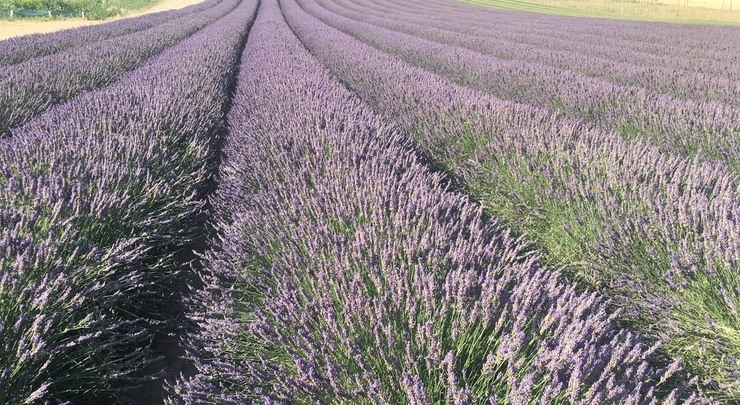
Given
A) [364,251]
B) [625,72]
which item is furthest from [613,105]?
[364,251]

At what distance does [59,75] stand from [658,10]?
1153 inches

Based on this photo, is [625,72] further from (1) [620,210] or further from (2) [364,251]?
(2) [364,251]

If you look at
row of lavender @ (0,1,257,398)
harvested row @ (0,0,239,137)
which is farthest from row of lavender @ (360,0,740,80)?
harvested row @ (0,0,239,137)

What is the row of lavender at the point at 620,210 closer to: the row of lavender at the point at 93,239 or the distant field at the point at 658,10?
the row of lavender at the point at 93,239

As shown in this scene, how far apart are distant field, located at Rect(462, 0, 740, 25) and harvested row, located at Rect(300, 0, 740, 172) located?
18359mm

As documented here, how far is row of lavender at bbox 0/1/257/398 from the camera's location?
4.76ft

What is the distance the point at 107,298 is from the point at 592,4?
112ft

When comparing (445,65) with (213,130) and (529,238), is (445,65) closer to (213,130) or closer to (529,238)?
(213,130)

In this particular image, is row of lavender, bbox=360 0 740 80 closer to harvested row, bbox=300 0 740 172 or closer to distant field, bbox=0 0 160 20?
harvested row, bbox=300 0 740 172

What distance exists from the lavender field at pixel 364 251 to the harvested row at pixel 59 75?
58 millimetres

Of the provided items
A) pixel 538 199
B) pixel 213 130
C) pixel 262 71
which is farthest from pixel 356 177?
pixel 262 71

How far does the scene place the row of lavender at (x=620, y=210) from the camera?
1685mm

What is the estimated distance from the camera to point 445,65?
A: 6.90 meters

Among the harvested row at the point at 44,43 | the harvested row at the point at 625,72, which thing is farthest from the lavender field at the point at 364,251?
the harvested row at the point at 44,43
